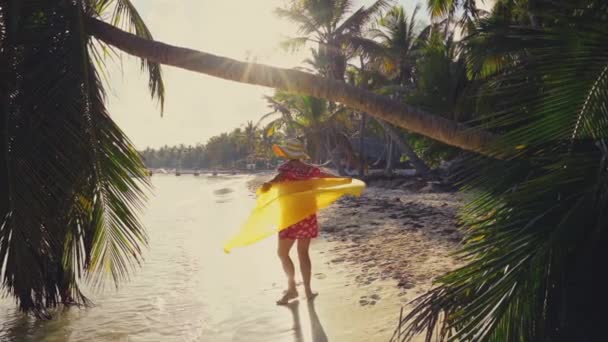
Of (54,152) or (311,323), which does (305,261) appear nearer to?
(311,323)

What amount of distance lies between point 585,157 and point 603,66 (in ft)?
1.07

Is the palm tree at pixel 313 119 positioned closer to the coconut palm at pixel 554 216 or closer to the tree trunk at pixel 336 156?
the tree trunk at pixel 336 156

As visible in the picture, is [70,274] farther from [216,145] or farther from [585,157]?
[216,145]

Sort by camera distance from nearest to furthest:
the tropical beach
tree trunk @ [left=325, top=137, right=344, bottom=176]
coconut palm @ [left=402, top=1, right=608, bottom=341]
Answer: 1. coconut palm @ [left=402, top=1, right=608, bottom=341]
2. the tropical beach
3. tree trunk @ [left=325, top=137, right=344, bottom=176]

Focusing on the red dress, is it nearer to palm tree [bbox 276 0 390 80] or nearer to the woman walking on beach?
the woman walking on beach

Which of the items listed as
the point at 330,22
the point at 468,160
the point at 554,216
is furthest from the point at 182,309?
the point at 330,22

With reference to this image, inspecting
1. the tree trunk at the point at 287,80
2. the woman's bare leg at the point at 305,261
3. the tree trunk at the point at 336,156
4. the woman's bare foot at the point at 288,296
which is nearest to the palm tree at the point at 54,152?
the tree trunk at the point at 287,80

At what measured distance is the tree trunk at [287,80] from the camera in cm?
239

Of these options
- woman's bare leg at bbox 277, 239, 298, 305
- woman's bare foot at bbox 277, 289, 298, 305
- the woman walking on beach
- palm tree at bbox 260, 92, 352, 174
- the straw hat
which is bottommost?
woman's bare foot at bbox 277, 289, 298, 305

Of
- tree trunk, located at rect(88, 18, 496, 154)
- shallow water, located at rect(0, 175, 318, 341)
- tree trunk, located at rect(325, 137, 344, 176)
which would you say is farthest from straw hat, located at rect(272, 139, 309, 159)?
tree trunk, located at rect(325, 137, 344, 176)

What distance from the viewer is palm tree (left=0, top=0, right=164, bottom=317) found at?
2170 millimetres

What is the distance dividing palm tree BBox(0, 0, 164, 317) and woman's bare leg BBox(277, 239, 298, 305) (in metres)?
1.69

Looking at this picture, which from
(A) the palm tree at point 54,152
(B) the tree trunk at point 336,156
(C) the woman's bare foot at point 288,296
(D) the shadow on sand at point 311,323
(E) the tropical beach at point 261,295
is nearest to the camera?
(A) the palm tree at point 54,152

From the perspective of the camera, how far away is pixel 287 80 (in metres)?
2.45
